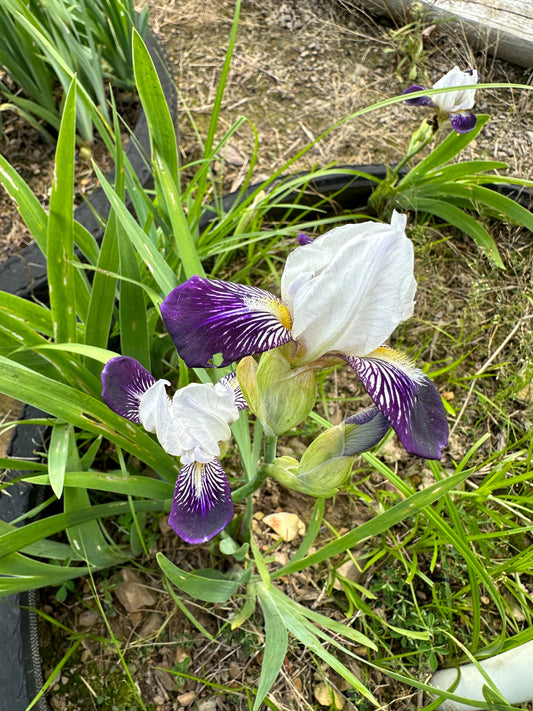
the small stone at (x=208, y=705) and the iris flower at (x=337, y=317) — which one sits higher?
the iris flower at (x=337, y=317)

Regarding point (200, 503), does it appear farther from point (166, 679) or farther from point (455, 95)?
point (455, 95)

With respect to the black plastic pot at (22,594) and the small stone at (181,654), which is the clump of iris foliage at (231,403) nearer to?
the black plastic pot at (22,594)

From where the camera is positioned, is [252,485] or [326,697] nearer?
[252,485]

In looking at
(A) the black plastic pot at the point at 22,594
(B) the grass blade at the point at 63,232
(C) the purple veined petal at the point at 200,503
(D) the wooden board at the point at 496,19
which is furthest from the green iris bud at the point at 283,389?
(D) the wooden board at the point at 496,19

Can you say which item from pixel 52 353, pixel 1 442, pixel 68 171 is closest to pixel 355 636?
pixel 52 353

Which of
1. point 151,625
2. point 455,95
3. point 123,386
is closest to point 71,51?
point 455,95

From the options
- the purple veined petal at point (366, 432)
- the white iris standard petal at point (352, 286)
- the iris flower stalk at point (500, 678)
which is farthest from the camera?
the iris flower stalk at point (500, 678)

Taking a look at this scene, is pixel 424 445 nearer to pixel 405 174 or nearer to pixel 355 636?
pixel 355 636

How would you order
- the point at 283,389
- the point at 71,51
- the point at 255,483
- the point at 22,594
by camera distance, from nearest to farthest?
the point at 283,389 < the point at 255,483 < the point at 22,594 < the point at 71,51
